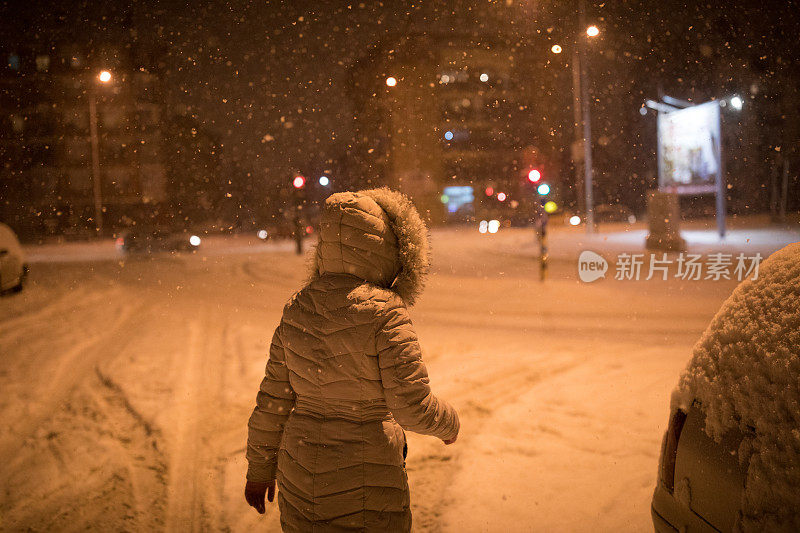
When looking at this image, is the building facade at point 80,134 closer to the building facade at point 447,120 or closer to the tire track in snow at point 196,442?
the building facade at point 447,120

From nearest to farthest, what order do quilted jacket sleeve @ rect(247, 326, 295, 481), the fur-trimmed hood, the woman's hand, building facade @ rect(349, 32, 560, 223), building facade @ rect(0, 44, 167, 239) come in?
the fur-trimmed hood < quilted jacket sleeve @ rect(247, 326, 295, 481) < the woman's hand < building facade @ rect(0, 44, 167, 239) < building facade @ rect(349, 32, 560, 223)

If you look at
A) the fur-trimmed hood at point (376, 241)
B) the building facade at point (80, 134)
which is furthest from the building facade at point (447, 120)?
the fur-trimmed hood at point (376, 241)

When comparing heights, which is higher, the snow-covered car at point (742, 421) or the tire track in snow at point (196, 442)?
the snow-covered car at point (742, 421)

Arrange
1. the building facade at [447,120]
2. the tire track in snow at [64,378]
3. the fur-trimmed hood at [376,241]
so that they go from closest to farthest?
the fur-trimmed hood at [376,241] → the tire track in snow at [64,378] → the building facade at [447,120]

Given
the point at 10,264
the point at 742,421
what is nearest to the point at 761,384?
the point at 742,421

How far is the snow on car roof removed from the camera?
1442 mm

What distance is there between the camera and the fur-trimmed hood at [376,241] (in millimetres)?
2088

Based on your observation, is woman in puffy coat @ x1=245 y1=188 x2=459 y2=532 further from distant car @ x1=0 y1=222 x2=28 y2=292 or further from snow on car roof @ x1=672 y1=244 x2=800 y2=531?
distant car @ x1=0 y1=222 x2=28 y2=292

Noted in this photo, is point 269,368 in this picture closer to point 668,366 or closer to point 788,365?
point 788,365

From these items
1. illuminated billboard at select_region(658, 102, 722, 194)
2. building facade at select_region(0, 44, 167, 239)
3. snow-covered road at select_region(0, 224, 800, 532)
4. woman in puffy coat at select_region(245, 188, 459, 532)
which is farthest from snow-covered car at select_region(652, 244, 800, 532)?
building facade at select_region(0, 44, 167, 239)

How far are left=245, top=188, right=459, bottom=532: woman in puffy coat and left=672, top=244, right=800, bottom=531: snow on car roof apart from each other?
35.4 inches

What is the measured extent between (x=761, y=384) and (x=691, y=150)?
21998mm

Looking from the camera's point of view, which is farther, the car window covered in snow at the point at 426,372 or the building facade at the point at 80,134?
the building facade at the point at 80,134

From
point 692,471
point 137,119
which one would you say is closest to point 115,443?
point 692,471
